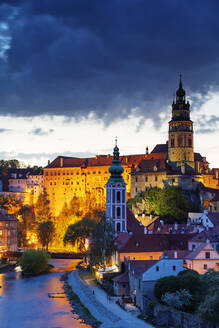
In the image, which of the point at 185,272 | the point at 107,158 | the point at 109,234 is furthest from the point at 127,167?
the point at 185,272

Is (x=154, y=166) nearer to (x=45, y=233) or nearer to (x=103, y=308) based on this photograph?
(x=45, y=233)

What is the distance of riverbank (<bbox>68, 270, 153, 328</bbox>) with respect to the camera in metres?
36.1

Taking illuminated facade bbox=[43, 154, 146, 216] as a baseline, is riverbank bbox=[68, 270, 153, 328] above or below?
below

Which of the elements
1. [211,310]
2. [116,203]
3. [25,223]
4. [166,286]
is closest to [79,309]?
[166,286]

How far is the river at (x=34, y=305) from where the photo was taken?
3941 cm

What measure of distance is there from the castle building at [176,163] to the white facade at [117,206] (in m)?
34.2

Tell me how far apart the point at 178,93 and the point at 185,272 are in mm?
75088

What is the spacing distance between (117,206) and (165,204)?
2215cm

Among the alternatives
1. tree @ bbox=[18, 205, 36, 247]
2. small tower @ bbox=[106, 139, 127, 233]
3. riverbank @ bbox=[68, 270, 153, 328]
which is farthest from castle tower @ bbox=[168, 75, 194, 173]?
riverbank @ bbox=[68, 270, 153, 328]

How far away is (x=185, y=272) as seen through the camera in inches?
1535

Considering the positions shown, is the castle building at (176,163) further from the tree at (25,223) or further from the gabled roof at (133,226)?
the gabled roof at (133,226)

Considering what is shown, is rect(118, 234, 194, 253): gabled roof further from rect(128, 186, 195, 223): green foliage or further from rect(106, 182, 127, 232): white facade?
rect(128, 186, 195, 223): green foliage

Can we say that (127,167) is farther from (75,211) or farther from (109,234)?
(109,234)

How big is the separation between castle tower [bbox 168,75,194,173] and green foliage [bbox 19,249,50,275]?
47138 mm
